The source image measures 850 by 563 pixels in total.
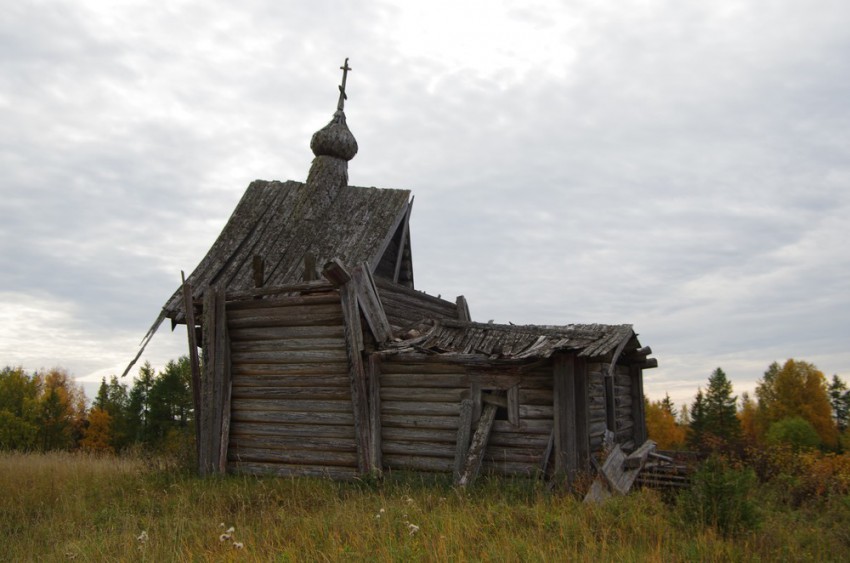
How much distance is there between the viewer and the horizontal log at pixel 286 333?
12.2 m

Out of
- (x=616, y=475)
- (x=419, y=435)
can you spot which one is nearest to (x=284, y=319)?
(x=419, y=435)

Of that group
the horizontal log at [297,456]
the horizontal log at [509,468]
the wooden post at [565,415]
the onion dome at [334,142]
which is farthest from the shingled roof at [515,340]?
the onion dome at [334,142]

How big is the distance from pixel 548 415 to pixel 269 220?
8.90 metres

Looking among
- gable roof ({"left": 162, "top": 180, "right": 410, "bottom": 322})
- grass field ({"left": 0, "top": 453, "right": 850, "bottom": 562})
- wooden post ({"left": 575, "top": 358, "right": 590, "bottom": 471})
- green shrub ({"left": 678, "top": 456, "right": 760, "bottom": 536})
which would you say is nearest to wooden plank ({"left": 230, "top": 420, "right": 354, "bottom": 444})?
grass field ({"left": 0, "top": 453, "right": 850, "bottom": 562})

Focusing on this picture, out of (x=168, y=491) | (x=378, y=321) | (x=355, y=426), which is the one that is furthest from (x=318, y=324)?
(x=168, y=491)

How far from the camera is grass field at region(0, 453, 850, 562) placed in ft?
20.5

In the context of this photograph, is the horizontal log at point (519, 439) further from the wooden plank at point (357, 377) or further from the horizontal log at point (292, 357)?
the horizontal log at point (292, 357)

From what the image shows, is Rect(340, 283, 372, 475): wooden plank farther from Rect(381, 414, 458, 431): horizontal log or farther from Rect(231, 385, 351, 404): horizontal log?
Rect(231, 385, 351, 404): horizontal log

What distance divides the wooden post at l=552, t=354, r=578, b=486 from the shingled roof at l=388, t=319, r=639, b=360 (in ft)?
1.05

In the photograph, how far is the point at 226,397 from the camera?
13078mm

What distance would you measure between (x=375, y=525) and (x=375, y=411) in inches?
159

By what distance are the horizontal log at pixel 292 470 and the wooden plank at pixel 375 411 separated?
1.70 feet

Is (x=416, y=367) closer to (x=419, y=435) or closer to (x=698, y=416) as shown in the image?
(x=419, y=435)

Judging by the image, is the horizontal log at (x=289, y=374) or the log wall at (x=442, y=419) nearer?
the log wall at (x=442, y=419)
